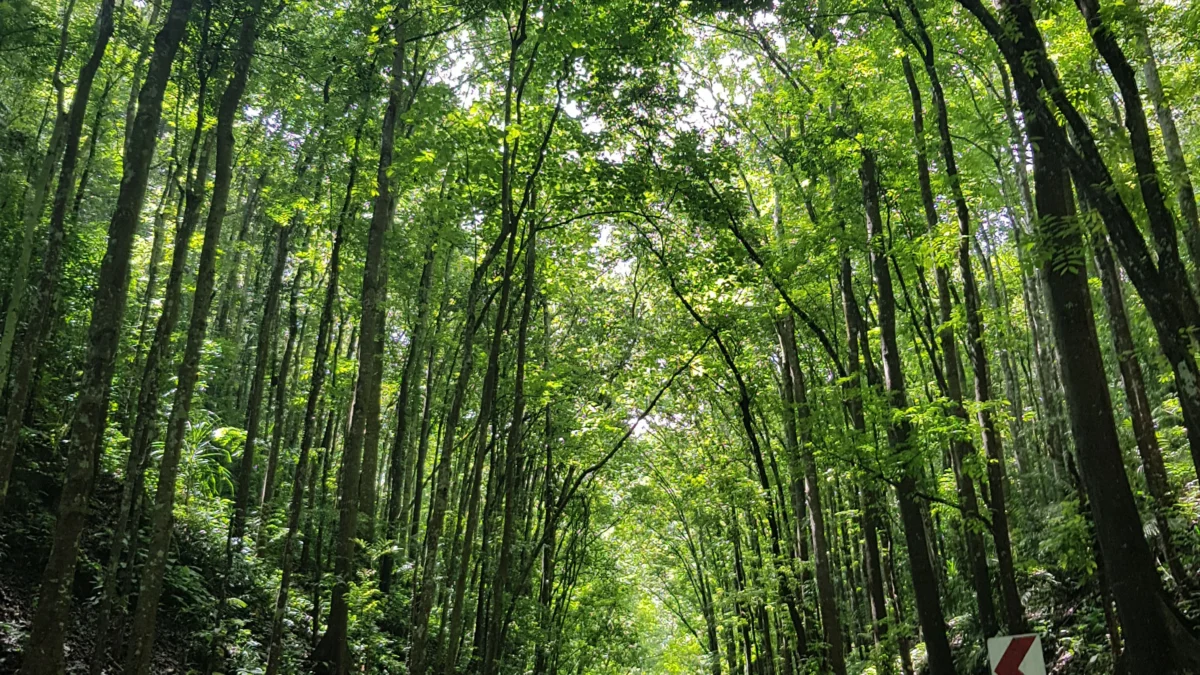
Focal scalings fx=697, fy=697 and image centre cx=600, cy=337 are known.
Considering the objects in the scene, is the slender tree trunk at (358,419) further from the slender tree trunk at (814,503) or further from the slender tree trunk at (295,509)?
the slender tree trunk at (814,503)

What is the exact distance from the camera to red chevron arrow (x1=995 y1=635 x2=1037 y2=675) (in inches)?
196

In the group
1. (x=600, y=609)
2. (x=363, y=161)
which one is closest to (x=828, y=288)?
(x=363, y=161)

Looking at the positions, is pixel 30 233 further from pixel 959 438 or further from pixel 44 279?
pixel 959 438

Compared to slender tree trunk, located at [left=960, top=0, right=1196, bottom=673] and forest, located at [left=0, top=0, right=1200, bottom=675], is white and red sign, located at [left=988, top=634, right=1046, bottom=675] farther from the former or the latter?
slender tree trunk, located at [left=960, top=0, right=1196, bottom=673]

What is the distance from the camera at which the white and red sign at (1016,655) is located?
4.93 m

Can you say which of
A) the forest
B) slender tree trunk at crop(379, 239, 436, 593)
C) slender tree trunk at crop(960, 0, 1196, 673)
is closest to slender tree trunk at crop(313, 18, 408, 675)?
the forest

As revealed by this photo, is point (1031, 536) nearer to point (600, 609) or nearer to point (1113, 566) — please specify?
point (1113, 566)

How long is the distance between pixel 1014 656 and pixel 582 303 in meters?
11.2

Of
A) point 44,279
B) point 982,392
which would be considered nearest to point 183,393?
point 44,279

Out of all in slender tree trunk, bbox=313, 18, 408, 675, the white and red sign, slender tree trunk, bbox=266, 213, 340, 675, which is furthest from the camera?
slender tree trunk, bbox=313, 18, 408, 675

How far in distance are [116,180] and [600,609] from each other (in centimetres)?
1709

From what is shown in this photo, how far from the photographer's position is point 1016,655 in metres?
5.02

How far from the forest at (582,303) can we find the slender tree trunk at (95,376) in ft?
0.07

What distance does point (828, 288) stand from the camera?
12023mm
